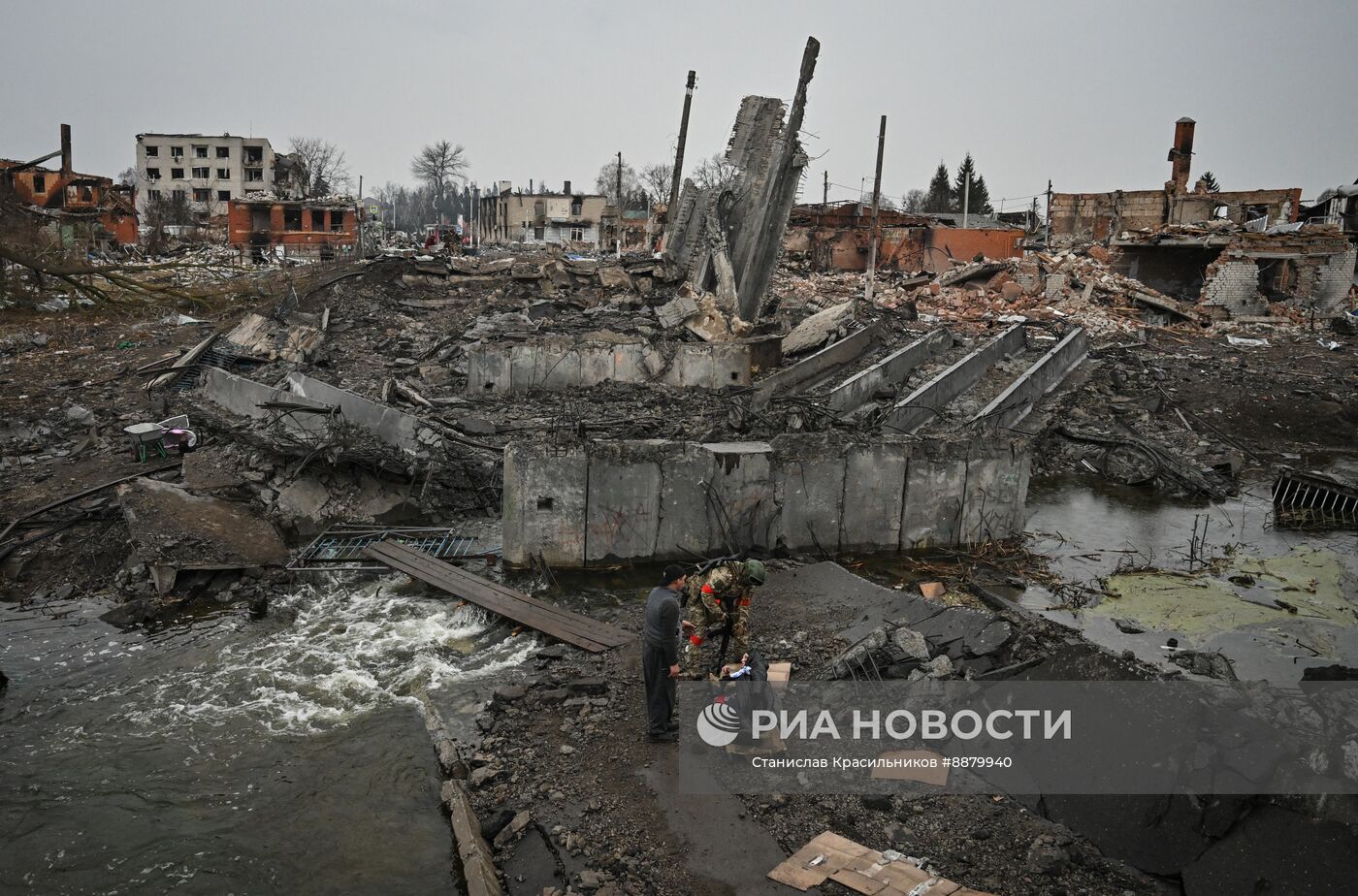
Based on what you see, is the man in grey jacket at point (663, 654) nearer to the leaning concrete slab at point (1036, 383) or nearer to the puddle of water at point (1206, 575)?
the puddle of water at point (1206, 575)

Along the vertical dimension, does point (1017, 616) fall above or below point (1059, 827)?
above

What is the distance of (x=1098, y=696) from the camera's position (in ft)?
17.2

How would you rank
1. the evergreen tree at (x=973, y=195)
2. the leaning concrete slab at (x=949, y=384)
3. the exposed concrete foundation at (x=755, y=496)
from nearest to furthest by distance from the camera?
the exposed concrete foundation at (x=755, y=496)
the leaning concrete slab at (x=949, y=384)
the evergreen tree at (x=973, y=195)

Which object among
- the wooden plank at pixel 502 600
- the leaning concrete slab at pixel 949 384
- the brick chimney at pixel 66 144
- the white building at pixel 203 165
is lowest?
the wooden plank at pixel 502 600

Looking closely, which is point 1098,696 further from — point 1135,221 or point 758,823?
point 1135,221

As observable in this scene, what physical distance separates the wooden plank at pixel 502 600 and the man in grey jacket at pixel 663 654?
1.59 meters

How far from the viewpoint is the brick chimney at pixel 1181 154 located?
2922cm

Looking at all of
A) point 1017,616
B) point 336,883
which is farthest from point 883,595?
point 336,883

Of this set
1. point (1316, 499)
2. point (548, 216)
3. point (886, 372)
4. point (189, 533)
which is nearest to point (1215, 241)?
point (886, 372)

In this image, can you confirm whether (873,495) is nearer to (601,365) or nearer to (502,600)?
(502,600)

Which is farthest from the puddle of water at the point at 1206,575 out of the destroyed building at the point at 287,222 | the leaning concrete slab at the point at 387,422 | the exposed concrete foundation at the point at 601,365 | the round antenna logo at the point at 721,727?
the destroyed building at the point at 287,222

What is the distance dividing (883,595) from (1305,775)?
3.88 meters

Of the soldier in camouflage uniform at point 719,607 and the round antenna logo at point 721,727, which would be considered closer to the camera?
the round antenna logo at point 721,727

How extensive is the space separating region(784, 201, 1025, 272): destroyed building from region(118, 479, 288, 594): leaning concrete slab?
23433 millimetres
